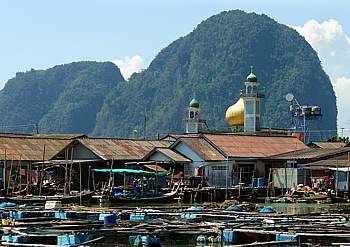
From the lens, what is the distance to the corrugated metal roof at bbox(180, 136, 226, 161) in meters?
48.0

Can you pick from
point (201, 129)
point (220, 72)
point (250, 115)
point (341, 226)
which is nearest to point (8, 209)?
point (341, 226)

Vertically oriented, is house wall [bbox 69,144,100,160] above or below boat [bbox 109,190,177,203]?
above

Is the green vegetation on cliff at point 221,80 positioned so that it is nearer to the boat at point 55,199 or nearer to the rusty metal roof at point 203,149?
the rusty metal roof at point 203,149

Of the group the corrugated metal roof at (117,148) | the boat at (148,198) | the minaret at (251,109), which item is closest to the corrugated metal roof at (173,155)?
the corrugated metal roof at (117,148)

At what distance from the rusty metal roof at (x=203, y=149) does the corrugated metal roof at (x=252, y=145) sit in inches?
15.0

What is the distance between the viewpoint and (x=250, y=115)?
6806 cm

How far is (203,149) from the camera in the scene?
48781mm

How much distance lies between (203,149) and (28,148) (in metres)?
11.1

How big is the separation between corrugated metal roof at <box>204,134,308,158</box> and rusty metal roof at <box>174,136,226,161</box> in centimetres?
38

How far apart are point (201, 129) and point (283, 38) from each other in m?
123

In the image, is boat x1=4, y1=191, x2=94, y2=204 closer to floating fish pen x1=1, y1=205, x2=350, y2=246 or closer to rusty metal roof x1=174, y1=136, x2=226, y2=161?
floating fish pen x1=1, y1=205, x2=350, y2=246

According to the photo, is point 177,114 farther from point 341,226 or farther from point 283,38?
point 341,226

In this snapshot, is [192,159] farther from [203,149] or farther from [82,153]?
[82,153]

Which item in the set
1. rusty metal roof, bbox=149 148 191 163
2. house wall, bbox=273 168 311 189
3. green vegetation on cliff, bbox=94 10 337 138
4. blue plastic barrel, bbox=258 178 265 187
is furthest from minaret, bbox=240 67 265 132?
green vegetation on cliff, bbox=94 10 337 138
